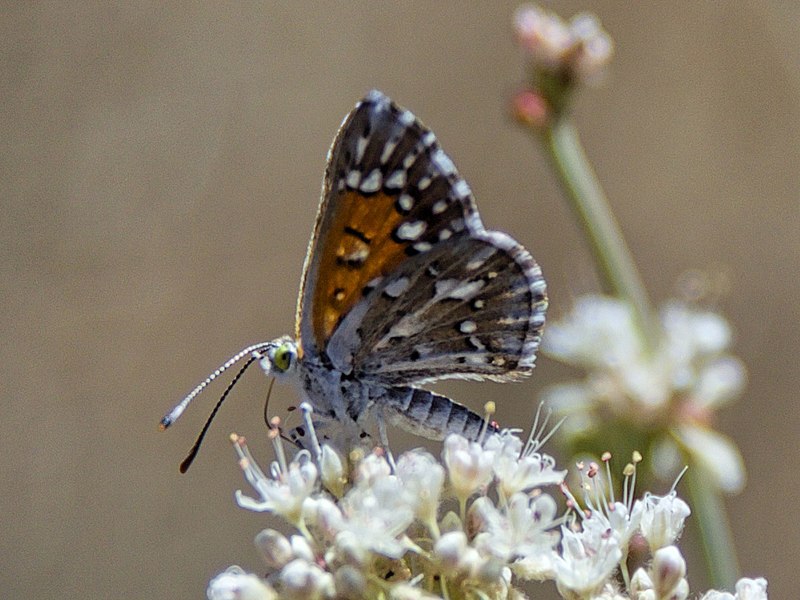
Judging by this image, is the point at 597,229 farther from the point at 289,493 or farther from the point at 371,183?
the point at 289,493

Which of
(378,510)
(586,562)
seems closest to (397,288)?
(378,510)

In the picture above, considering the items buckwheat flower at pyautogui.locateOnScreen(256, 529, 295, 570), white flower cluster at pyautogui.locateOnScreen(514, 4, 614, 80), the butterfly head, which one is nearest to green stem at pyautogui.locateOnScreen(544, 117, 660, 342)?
white flower cluster at pyautogui.locateOnScreen(514, 4, 614, 80)

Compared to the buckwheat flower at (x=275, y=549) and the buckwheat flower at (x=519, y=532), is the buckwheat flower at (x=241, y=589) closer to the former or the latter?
Answer: the buckwheat flower at (x=275, y=549)

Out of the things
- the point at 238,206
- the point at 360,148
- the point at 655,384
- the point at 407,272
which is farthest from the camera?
the point at 238,206

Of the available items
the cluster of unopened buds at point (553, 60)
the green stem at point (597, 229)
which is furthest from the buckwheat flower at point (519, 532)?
the cluster of unopened buds at point (553, 60)

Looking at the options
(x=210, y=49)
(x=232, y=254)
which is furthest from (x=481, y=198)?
(x=210, y=49)

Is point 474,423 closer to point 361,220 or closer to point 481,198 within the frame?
point 361,220

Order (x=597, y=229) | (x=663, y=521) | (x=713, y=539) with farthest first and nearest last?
(x=597, y=229), (x=713, y=539), (x=663, y=521)
